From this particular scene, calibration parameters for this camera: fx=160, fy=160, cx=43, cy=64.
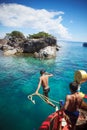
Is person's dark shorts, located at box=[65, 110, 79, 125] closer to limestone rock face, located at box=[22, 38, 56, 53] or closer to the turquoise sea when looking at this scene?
the turquoise sea

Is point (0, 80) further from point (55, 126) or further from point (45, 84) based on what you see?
point (55, 126)

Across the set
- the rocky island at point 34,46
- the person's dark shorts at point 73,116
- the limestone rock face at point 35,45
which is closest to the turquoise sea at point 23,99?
the person's dark shorts at point 73,116

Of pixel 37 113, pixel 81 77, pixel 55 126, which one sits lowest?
pixel 37 113

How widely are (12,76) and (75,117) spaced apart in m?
17.2

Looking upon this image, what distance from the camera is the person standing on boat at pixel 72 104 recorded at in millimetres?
5812

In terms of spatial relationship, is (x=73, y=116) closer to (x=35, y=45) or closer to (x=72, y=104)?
(x=72, y=104)

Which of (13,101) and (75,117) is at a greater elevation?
(75,117)

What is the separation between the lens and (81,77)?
946 centimetres

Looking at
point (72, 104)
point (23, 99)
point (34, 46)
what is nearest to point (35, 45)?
point (34, 46)

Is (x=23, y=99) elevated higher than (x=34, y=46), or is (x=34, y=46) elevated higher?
(x=34, y=46)

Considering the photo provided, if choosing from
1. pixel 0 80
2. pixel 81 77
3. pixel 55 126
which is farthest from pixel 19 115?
pixel 0 80

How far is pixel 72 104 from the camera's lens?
591 cm

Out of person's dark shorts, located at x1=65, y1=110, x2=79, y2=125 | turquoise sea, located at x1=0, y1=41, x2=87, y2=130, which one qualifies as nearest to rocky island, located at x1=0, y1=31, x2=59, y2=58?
turquoise sea, located at x1=0, y1=41, x2=87, y2=130

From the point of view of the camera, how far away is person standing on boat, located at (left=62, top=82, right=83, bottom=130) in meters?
5.81
